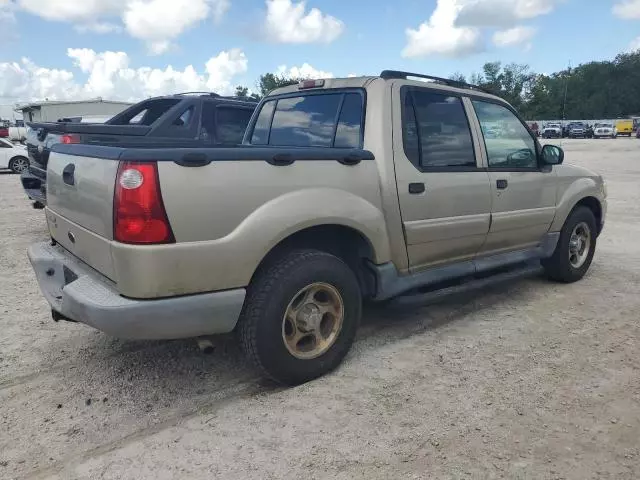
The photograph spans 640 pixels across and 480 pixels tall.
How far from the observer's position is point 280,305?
2.93m

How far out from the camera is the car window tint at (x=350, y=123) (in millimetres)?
3585

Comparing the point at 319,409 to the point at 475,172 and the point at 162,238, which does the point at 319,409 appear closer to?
the point at 162,238

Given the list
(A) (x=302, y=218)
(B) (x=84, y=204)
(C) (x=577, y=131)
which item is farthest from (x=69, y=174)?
(C) (x=577, y=131)

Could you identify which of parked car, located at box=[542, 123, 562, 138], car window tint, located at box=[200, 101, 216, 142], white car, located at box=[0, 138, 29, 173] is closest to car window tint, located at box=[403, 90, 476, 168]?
car window tint, located at box=[200, 101, 216, 142]

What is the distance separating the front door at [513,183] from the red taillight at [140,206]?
2696 mm

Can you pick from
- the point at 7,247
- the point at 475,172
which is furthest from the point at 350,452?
the point at 7,247

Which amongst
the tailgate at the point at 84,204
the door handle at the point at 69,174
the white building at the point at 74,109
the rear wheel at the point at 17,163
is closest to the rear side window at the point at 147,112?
the tailgate at the point at 84,204

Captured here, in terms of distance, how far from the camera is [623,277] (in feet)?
17.9

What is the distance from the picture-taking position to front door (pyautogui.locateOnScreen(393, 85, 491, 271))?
11.7 feet

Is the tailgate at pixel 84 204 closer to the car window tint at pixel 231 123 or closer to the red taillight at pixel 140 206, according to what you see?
the red taillight at pixel 140 206

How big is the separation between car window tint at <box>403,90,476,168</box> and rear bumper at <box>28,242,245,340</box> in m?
1.67

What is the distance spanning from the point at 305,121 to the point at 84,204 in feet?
5.80

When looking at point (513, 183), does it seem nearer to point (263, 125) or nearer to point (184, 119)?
point (263, 125)

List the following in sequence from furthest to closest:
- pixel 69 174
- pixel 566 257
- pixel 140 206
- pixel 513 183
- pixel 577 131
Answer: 1. pixel 577 131
2. pixel 566 257
3. pixel 513 183
4. pixel 69 174
5. pixel 140 206
